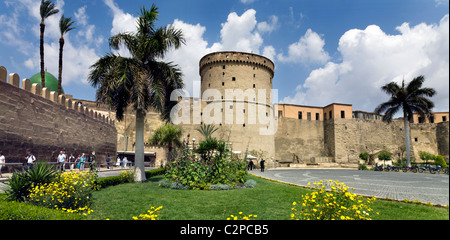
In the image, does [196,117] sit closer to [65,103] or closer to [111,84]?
[65,103]

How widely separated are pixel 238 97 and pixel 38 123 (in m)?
27.6

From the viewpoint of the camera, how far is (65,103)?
1662 centimetres

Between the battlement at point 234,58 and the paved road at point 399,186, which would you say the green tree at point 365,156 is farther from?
the paved road at point 399,186

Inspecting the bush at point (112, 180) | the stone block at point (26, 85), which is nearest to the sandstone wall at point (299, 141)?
the bush at point (112, 180)

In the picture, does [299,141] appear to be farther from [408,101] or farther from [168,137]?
[168,137]

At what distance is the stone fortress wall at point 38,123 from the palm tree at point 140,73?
131 inches

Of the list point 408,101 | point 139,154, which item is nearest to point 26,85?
point 139,154

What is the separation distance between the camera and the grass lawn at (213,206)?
628cm

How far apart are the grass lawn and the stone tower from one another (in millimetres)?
28902

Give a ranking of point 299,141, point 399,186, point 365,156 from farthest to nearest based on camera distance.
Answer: point 299,141, point 365,156, point 399,186

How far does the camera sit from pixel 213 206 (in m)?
7.25

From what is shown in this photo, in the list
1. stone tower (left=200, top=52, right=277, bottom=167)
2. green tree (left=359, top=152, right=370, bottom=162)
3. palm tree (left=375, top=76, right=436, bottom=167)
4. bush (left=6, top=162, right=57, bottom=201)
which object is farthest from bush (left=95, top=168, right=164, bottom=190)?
green tree (left=359, top=152, right=370, bottom=162)

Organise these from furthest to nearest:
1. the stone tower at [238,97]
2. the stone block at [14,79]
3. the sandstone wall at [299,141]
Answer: the sandstone wall at [299,141] < the stone tower at [238,97] < the stone block at [14,79]
